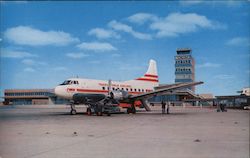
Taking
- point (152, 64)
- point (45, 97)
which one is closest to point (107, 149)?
point (152, 64)

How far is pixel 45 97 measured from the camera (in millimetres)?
126062

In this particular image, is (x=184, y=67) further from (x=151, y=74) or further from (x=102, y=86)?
(x=102, y=86)

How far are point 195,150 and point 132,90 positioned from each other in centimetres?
2883

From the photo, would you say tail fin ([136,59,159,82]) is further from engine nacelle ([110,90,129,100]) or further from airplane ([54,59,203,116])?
engine nacelle ([110,90,129,100])

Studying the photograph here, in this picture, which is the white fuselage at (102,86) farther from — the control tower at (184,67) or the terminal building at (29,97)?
the control tower at (184,67)

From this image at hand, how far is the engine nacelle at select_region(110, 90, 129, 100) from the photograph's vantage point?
32625 mm

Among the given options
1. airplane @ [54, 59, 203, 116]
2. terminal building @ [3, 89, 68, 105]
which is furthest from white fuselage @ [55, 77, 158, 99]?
terminal building @ [3, 89, 68, 105]

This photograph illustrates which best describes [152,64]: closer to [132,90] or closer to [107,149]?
[132,90]

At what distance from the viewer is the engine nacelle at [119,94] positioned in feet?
107

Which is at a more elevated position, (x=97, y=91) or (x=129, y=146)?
(x=97, y=91)

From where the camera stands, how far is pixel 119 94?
109ft

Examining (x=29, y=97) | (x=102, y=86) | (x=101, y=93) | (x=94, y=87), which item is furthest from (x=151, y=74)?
(x=29, y=97)

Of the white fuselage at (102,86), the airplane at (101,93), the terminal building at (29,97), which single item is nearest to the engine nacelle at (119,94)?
the airplane at (101,93)

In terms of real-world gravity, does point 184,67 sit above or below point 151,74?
above
